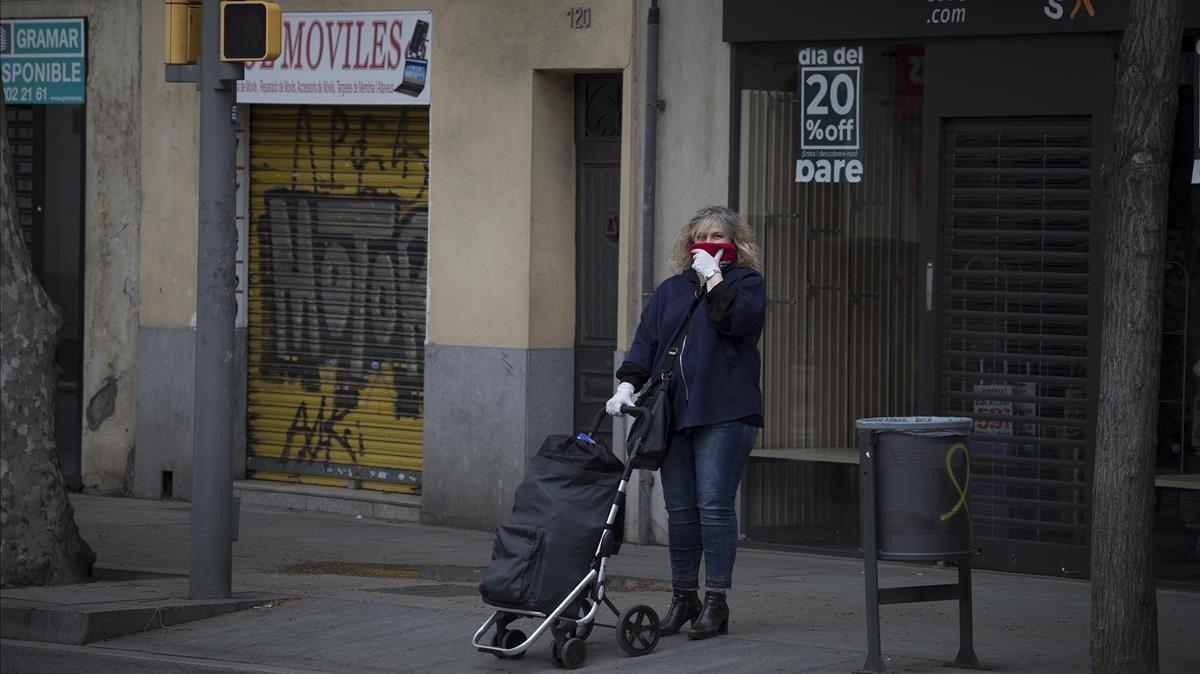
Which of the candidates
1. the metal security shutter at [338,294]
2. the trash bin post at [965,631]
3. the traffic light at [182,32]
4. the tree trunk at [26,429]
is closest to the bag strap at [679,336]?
the trash bin post at [965,631]

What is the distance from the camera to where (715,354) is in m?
8.67

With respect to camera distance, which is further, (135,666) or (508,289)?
(508,289)

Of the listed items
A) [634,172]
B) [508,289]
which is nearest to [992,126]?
[634,172]

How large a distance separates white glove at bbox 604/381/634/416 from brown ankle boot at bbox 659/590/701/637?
94cm

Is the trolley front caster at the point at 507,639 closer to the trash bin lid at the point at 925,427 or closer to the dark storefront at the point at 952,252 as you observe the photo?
the trash bin lid at the point at 925,427

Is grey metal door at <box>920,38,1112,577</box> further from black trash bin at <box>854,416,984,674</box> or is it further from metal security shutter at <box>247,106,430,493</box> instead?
metal security shutter at <box>247,106,430,493</box>

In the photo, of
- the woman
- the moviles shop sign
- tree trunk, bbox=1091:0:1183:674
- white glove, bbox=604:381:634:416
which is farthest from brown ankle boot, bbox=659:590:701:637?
the moviles shop sign

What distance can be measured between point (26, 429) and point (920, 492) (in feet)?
15.5

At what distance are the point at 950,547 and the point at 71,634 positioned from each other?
164 inches

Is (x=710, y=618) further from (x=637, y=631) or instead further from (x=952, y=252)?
(x=952, y=252)

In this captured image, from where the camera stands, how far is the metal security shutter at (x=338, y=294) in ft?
46.1

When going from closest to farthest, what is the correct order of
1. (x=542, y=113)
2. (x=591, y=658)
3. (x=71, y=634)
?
(x=591, y=658), (x=71, y=634), (x=542, y=113)

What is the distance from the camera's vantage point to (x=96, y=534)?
12492mm

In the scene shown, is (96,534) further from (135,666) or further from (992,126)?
(992,126)
